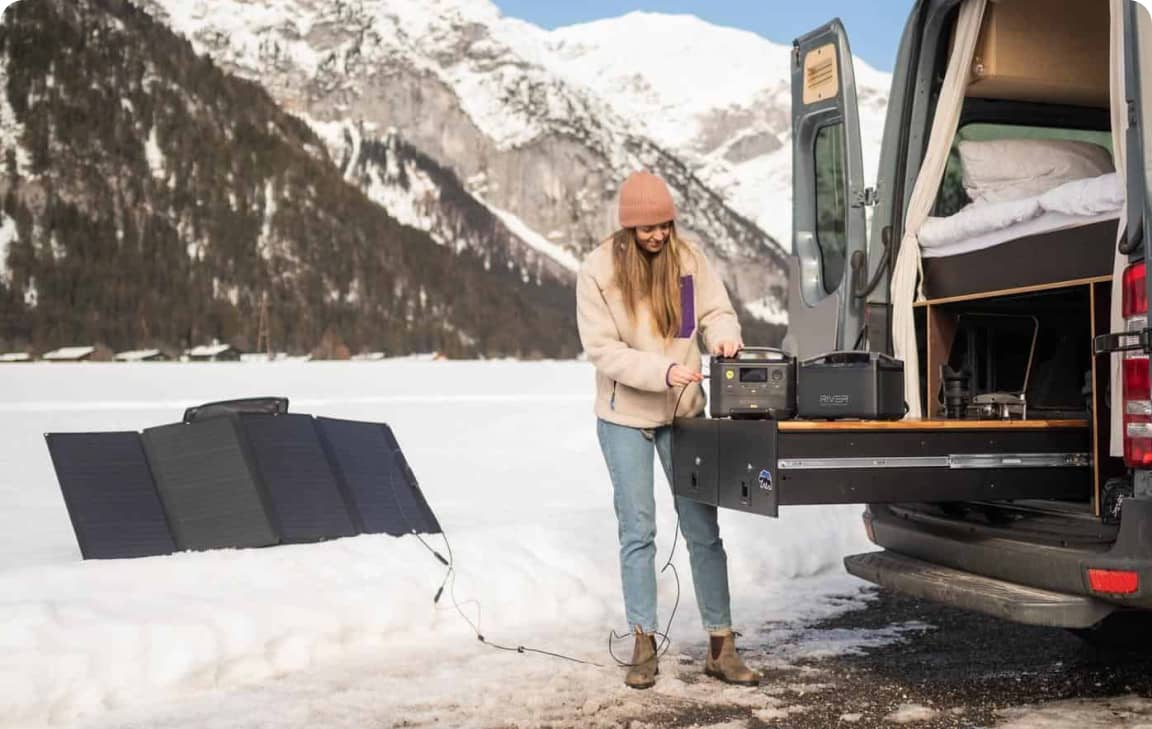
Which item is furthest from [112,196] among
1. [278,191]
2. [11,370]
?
[11,370]

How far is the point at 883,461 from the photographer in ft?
14.3

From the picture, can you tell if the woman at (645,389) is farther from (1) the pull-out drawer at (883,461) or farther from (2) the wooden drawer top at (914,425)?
(2) the wooden drawer top at (914,425)

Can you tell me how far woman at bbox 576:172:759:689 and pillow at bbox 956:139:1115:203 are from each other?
65.5 inches

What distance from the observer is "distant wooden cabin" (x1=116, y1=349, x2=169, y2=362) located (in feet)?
274

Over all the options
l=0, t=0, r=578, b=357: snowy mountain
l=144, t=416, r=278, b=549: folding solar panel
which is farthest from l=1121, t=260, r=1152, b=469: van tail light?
l=0, t=0, r=578, b=357: snowy mountain

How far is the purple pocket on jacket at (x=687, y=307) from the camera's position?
16.1ft

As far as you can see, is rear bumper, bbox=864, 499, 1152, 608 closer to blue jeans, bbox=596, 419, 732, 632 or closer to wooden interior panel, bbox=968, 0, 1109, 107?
blue jeans, bbox=596, 419, 732, 632

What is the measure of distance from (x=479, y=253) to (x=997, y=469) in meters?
142

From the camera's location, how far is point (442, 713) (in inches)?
176

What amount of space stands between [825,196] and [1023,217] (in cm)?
128

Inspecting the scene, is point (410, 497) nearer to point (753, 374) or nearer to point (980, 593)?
point (753, 374)

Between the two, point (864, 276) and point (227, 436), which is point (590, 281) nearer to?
point (864, 276)

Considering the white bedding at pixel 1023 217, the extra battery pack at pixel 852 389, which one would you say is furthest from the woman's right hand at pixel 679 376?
the white bedding at pixel 1023 217

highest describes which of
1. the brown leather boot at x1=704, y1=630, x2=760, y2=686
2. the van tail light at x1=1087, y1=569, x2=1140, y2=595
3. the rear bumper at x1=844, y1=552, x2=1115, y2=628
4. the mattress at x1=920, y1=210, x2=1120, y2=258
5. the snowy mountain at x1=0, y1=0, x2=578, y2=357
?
the snowy mountain at x1=0, y1=0, x2=578, y2=357
